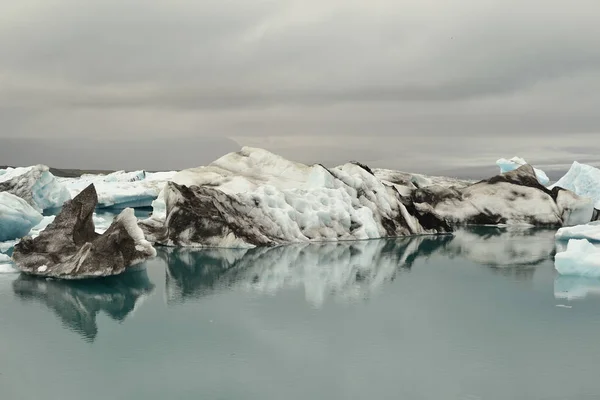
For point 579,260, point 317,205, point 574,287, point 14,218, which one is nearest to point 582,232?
point 579,260

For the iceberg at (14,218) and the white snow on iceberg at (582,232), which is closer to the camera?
the iceberg at (14,218)

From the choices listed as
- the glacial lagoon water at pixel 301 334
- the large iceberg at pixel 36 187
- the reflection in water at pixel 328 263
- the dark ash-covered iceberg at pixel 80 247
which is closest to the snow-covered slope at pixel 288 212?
the reflection in water at pixel 328 263

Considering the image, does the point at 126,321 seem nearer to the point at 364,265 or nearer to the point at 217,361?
the point at 217,361

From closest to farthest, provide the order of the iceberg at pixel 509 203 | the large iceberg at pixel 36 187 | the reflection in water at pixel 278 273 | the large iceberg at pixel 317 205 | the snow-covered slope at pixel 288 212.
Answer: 1. the reflection in water at pixel 278 273
2. the snow-covered slope at pixel 288 212
3. the large iceberg at pixel 317 205
4. the large iceberg at pixel 36 187
5. the iceberg at pixel 509 203

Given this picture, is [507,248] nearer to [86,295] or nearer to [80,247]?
[80,247]

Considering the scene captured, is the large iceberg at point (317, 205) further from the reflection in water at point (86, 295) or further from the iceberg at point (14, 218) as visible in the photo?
the reflection in water at point (86, 295)

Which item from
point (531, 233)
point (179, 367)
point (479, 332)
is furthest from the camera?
point (531, 233)

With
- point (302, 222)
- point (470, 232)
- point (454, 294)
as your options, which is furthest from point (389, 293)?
point (470, 232)
